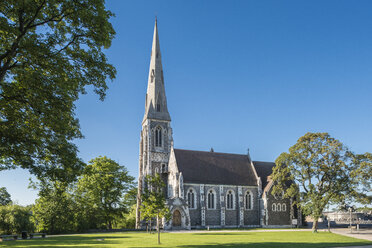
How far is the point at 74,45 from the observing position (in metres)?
13.8

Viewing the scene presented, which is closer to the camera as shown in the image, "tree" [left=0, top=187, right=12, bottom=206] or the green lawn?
the green lawn

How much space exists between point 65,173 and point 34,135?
226 cm

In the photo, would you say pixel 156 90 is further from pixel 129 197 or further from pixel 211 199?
pixel 211 199

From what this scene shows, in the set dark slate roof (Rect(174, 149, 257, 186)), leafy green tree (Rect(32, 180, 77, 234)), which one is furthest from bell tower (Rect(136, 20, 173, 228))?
leafy green tree (Rect(32, 180, 77, 234))

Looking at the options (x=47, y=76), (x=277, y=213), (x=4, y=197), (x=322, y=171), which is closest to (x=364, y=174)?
(x=322, y=171)

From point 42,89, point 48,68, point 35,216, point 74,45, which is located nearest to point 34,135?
point 42,89

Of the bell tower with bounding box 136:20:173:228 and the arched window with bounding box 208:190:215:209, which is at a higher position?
the bell tower with bounding box 136:20:173:228

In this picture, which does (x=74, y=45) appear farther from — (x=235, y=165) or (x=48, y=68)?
(x=235, y=165)

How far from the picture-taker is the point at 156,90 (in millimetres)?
56688

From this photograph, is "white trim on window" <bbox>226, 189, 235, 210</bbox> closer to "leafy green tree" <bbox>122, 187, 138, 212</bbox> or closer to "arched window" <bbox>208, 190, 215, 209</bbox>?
"arched window" <bbox>208, 190, 215, 209</bbox>

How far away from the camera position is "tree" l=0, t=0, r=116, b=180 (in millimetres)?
12055

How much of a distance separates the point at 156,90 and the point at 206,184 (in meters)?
19.3

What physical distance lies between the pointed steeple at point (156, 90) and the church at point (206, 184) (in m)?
0.18

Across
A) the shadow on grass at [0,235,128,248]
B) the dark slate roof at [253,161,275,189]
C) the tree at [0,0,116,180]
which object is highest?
the tree at [0,0,116,180]
